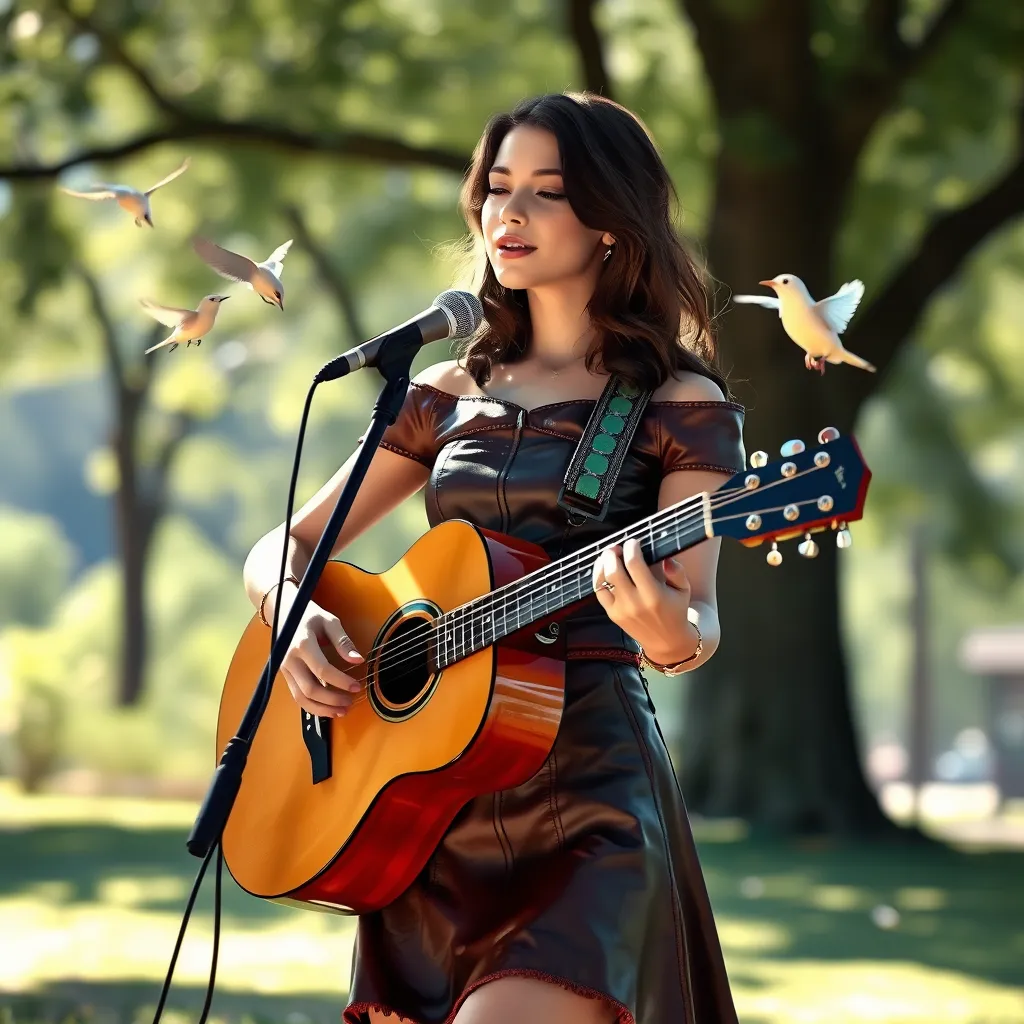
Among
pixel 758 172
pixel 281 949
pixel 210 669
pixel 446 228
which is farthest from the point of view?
pixel 210 669

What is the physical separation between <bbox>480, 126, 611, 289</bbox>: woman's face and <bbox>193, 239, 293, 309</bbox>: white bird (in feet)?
1.42

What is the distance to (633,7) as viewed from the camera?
637 inches

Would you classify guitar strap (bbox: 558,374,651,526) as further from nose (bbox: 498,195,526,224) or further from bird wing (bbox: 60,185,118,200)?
bird wing (bbox: 60,185,118,200)

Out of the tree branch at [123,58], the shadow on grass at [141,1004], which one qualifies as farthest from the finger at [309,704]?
the tree branch at [123,58]

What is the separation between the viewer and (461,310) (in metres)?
3.07

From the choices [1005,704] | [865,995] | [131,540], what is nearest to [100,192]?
[865,995]

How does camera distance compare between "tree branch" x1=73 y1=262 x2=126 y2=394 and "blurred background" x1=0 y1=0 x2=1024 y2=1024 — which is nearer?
"blurred background" x1=0 y1=0 x2=1024 y2=1024

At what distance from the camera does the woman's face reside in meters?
3.25

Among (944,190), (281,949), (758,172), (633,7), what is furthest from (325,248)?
(281,949)

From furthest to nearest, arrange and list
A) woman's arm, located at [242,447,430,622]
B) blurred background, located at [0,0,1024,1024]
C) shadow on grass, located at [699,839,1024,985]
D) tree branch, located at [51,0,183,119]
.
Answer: tree branch, located at [51,0,183,119] → blurred background, located at [0,0,1024,1024] → shadow on grass, located at [699,839,1024,985] → woman's arm, located at [242,447,430,622]

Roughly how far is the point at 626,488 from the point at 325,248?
1655 centimetres

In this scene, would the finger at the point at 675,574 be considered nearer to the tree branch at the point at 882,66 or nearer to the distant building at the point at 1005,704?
the tree branch at the point at 882,66

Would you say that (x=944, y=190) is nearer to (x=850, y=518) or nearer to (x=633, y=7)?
(x=633, y=7)

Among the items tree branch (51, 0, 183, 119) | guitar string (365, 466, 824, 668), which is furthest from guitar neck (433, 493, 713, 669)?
tree branch (51, 0, 183, 119)
